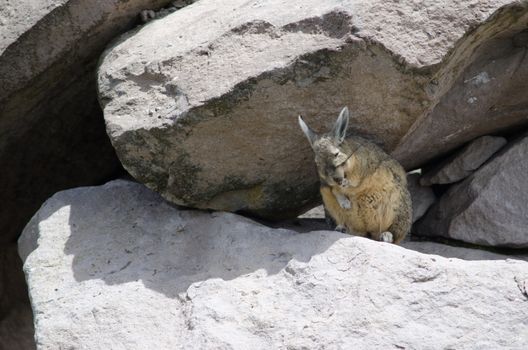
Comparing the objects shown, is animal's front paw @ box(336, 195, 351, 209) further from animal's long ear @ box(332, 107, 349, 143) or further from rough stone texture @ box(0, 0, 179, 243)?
rough stone texture @ box(0, 0, 179, 243)

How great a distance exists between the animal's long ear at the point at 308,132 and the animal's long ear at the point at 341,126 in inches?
5.8

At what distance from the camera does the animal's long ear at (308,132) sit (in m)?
5.49

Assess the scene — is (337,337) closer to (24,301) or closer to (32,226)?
(32,226)

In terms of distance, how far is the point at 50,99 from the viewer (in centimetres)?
689

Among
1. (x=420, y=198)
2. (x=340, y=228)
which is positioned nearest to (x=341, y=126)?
(x=340, y=228)

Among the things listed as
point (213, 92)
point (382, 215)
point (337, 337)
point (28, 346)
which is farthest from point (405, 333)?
point (28, 346)

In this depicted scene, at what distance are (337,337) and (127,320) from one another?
1458mm

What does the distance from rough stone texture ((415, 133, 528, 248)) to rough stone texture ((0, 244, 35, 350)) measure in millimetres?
4532

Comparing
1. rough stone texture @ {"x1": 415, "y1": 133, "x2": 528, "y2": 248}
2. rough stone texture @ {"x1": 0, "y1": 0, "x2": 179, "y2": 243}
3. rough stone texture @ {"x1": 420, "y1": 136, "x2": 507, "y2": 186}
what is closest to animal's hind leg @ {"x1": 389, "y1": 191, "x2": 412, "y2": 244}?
rough stone texture @ {"x1": 415, "y1": 133, "x2": 528, "y2": 248}

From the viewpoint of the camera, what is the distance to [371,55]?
17.5 feet

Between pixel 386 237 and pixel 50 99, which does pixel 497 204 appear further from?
pixel 50 99

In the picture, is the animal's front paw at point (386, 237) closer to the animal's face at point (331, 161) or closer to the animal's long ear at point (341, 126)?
the animal's face at point (331, 161)

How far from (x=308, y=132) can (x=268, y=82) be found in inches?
18.2

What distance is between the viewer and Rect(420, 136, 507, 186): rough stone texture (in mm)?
6660
